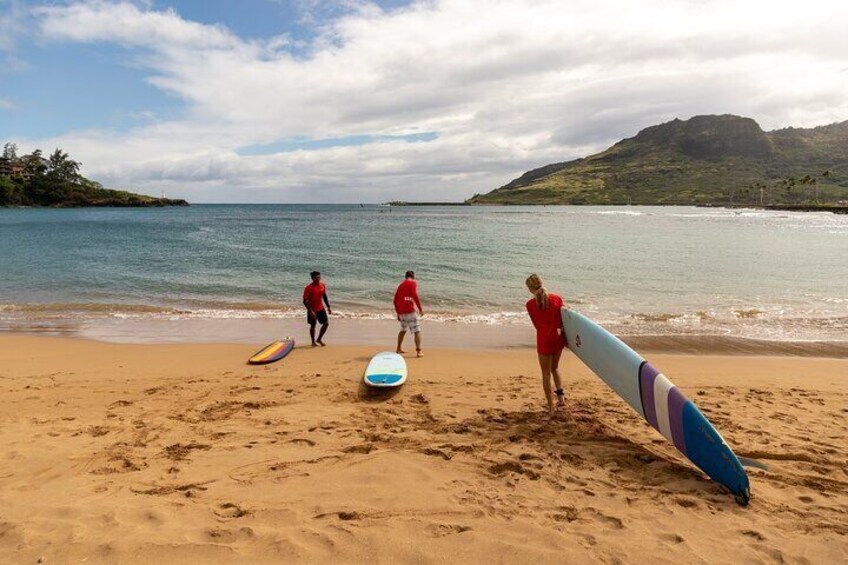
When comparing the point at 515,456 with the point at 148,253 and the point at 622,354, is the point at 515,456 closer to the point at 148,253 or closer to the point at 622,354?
the point at 622,354

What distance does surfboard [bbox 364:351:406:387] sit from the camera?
7.78m

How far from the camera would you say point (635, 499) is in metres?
4.54

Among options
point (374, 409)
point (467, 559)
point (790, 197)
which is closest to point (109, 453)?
point (374, 409)

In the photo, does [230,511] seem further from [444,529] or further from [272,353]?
[272,353]

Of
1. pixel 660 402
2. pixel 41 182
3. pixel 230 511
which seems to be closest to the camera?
pixel 230 511

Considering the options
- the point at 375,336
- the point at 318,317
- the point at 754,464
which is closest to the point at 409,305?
the point at 318,317

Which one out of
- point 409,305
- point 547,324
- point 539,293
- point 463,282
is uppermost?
point 539,293

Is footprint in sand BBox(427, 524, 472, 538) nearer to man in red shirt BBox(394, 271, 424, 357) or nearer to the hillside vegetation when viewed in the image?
man in red shirt BBox(394, 271, 424, 357)

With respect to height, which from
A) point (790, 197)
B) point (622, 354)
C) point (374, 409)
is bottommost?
point (374, 409)

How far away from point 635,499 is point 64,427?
6.65 metres

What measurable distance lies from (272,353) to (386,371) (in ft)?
9.78

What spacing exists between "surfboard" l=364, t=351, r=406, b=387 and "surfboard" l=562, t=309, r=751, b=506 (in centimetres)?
275

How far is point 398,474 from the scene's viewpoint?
4.97 m

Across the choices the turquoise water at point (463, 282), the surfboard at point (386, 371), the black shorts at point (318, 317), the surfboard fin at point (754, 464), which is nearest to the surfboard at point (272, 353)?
the black shorts at point (318, 317)
